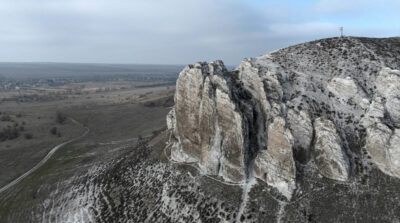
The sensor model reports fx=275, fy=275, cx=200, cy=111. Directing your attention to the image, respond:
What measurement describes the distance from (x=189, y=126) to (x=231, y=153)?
9252 mm

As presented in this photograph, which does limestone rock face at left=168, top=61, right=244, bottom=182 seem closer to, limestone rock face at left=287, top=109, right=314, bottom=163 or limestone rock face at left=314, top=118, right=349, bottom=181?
limestone rock face at left=287, top=109, right=314, bottom=163

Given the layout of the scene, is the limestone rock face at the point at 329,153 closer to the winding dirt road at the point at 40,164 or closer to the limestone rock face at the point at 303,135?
the limestone rock face at the point at 303,135

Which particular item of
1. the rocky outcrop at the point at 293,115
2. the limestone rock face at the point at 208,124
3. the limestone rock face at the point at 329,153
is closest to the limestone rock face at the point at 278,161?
the rocky outcrop at the point at 293,115

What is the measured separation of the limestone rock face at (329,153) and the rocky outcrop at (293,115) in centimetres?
12

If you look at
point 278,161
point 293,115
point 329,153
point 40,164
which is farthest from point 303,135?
point 40,164

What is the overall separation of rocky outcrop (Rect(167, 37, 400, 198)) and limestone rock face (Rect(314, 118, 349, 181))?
0.12m

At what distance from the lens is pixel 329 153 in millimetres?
35938

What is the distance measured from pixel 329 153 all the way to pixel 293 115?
6874mm

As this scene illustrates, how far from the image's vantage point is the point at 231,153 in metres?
41.0

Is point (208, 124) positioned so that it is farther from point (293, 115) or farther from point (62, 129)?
point (62, 129)

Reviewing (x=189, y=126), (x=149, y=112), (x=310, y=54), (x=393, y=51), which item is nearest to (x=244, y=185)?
(x=189, y=126)

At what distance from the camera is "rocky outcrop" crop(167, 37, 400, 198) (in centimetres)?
3656

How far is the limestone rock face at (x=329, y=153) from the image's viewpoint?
3534 cm

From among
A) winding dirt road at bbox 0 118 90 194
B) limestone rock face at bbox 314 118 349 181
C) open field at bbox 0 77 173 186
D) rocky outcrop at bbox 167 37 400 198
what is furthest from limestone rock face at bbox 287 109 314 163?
open field at bbox 0 77 173 186
